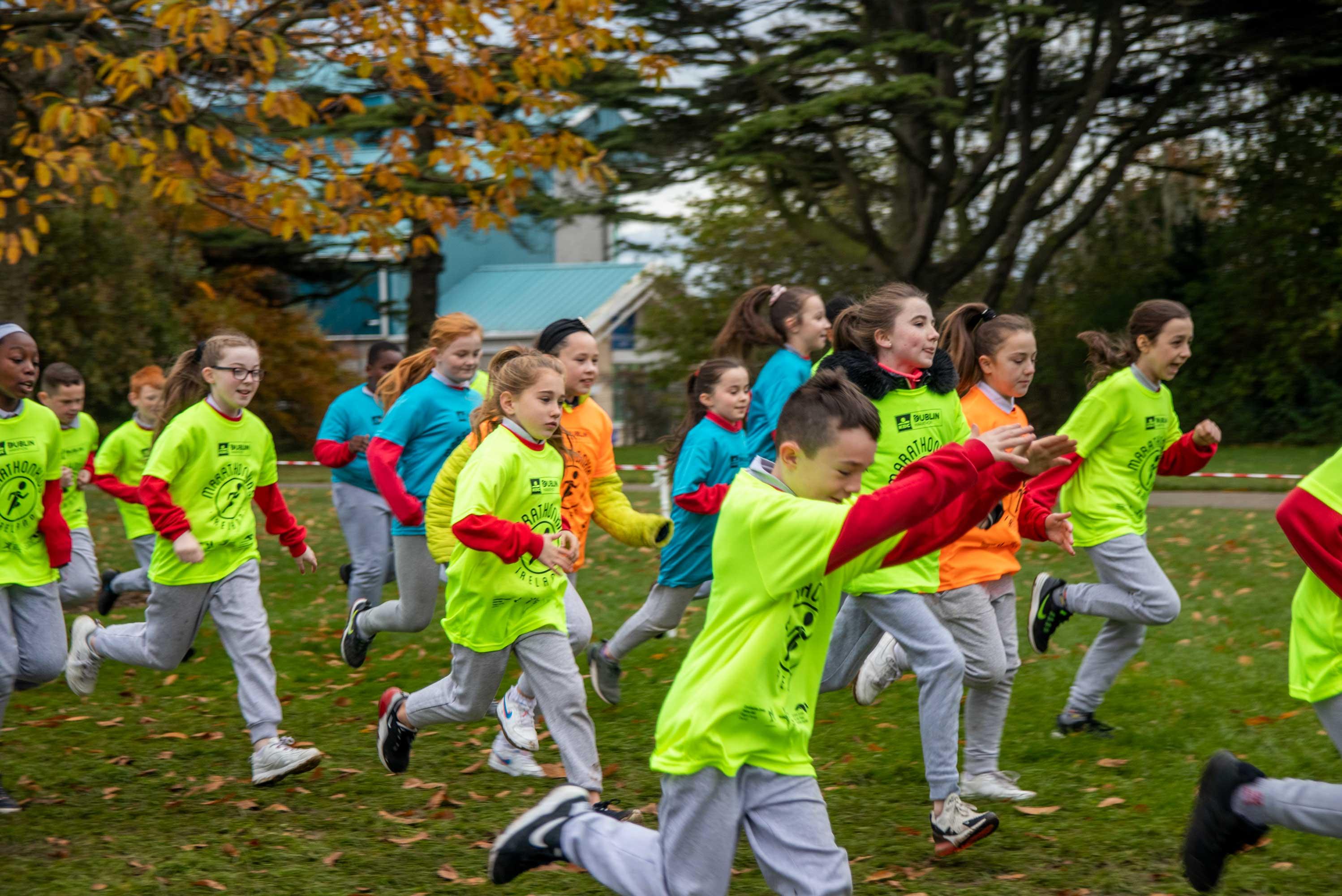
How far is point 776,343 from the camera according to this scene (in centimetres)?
782

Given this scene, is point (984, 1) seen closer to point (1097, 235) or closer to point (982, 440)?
point (1097, 235)

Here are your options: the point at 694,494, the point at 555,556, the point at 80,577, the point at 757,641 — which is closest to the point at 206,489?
the point at 555,556

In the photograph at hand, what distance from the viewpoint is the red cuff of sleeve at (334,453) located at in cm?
894

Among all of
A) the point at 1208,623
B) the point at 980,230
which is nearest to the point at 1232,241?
the point at 980,230

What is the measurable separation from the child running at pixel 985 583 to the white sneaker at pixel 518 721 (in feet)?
5.08

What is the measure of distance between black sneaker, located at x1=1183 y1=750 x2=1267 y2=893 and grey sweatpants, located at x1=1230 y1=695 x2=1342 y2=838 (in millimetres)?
29

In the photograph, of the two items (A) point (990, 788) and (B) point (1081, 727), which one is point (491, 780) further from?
(B) point (1081, 727)

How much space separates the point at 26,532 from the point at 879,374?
3.85 m

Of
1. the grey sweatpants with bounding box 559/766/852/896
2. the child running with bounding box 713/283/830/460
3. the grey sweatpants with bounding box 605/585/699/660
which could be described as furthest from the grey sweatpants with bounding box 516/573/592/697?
the grey sweatpants with bounding box 559/766/852/896

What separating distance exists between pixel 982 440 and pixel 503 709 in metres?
3.58

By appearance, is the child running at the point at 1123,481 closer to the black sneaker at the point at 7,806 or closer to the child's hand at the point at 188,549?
the child's hand at the point at 188,549

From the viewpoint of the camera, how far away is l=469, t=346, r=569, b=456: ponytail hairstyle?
541 cm

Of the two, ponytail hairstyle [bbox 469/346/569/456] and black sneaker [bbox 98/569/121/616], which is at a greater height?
ponytail hairstyle [bbox 469/346/569/456]

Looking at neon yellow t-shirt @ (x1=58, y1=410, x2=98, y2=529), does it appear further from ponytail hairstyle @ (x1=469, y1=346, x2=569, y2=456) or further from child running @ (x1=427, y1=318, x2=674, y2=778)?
ponytail hairstyle @ (x1=469, y1=346, x2=569, y2=456)
